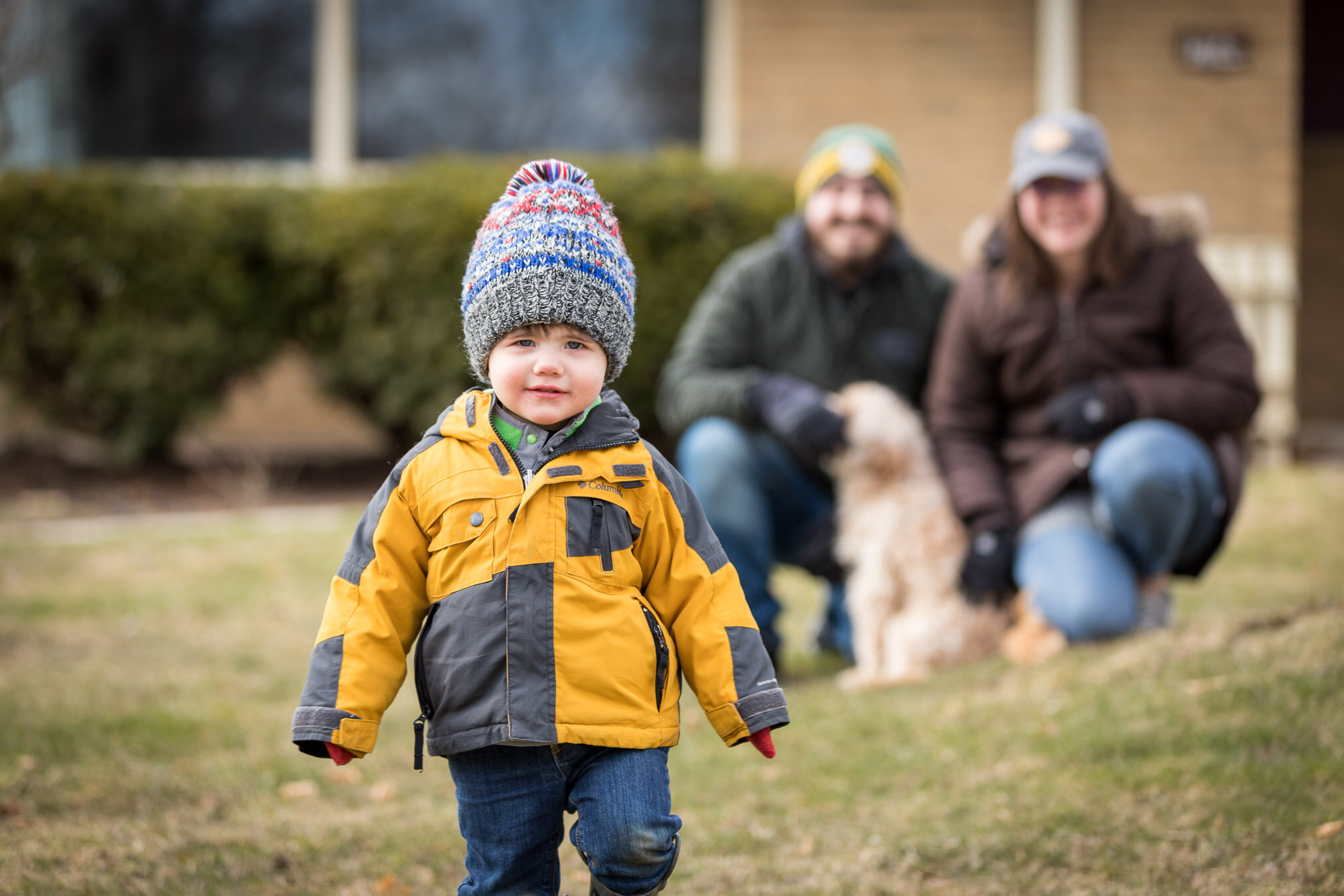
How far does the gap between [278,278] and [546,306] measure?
6676 mm

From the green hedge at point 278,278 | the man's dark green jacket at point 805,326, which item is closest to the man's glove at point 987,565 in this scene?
the man's dark green jacket at point 805,326

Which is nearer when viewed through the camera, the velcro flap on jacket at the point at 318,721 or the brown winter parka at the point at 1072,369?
the velcro flap on jacket at the point at 318,721

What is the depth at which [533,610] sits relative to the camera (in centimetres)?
223

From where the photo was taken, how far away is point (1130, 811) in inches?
121

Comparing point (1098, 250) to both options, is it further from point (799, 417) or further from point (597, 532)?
point (597, 532)

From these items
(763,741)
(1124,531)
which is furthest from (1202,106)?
(763,741)

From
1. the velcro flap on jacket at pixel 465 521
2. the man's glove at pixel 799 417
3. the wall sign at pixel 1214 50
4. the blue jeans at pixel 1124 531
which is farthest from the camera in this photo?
the wall sign at pixel 1214 50

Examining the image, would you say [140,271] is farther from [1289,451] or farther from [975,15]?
[1289,451]

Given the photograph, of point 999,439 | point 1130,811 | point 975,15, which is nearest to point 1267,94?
point 975,15

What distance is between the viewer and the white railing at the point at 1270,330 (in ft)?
28.1

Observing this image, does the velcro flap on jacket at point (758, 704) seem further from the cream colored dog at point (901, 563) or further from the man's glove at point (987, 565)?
the man's glove at point (987, 565)

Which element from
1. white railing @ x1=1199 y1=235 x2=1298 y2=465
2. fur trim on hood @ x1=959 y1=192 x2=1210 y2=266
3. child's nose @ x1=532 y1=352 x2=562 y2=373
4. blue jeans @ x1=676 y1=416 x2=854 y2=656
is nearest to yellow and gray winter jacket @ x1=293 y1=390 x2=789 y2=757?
child's nose @ x1=532 y1=352 x2=562 y2=373

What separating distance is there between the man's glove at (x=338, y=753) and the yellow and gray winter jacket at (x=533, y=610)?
22 millimetres

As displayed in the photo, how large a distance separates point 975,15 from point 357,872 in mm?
8116
